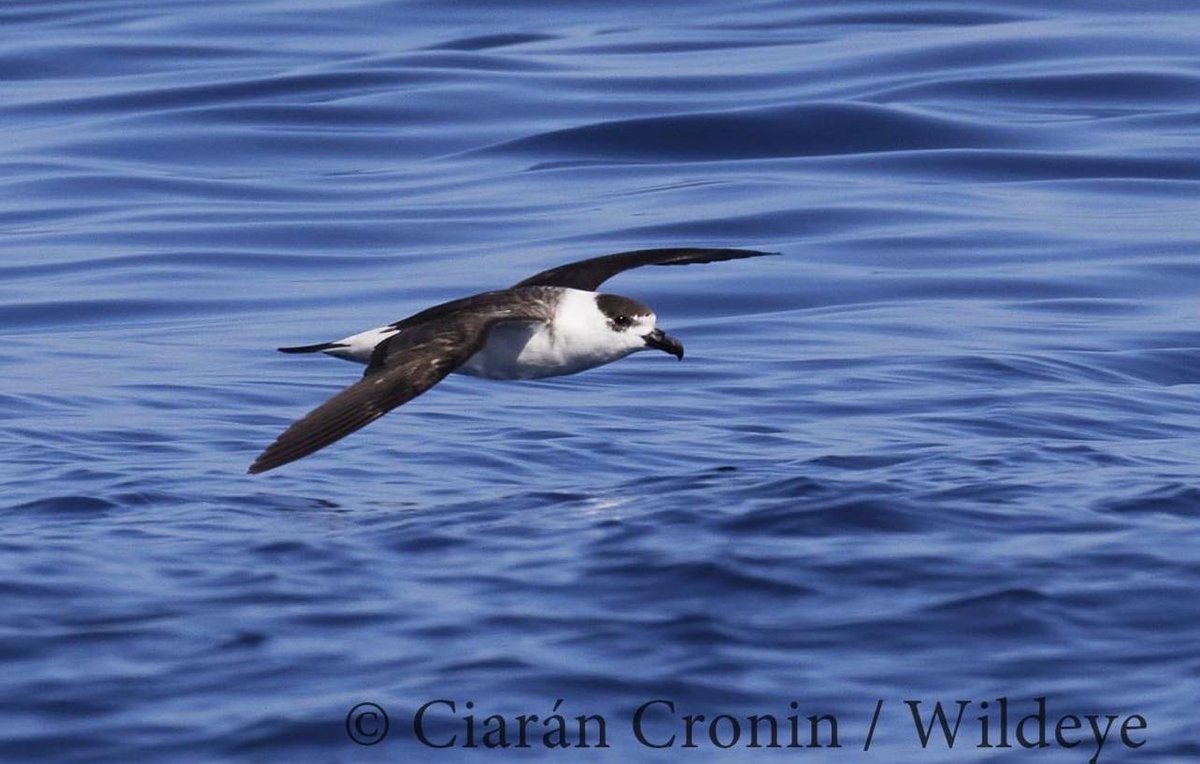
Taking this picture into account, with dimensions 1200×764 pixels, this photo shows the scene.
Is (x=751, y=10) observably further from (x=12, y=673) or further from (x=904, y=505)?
(x=12, y=673)

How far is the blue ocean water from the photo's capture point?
6875 millimetres

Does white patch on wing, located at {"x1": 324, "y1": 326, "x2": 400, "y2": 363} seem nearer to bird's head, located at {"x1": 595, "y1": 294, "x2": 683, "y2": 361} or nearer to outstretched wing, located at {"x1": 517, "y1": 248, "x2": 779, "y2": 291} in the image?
bird's head, located at {"x1": 595, "y1": 294, "x2": 683, "y2": 361}

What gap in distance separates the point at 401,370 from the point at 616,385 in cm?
412

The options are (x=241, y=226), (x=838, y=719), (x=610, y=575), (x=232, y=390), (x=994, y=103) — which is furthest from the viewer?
(x=994, y=103)

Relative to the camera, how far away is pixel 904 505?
8.95 meters

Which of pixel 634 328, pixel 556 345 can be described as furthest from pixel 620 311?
pixel 556 345

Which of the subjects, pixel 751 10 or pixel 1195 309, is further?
pixel 751 10

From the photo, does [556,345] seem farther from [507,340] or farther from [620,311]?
[620,311]

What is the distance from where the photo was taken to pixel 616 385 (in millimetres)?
13422

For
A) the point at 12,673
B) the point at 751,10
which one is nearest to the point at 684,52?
the point at 751,10

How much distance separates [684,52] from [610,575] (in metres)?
18.6

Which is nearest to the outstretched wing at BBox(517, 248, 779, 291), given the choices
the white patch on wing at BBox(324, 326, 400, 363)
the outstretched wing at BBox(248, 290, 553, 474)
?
the outstretched wing at BBox(248, 290, 553, 474)

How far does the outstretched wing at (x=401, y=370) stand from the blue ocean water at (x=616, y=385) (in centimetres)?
39

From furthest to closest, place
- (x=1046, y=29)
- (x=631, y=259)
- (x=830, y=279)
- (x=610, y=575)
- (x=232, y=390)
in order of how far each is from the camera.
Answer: (x=1046, y=29) → (x=830, y=279) → (x=232, y=390) → (x=631, y=259) → (x=610, y=575)
